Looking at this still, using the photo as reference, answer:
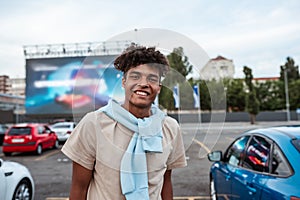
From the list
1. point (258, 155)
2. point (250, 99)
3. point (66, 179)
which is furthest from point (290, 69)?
point (258, 155)

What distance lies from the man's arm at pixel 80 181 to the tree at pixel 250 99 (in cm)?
3783

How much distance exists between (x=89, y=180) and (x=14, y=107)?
42277 millimetres

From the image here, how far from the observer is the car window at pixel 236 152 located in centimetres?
365

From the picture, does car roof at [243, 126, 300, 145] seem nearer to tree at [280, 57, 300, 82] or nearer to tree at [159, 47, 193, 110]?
tree at [159, 47, 193, 110]

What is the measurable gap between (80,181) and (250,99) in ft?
125

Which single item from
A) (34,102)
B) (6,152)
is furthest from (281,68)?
Answer: (6,152)

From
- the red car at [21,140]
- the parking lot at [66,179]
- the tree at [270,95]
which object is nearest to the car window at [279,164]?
the parking lot at [66,179]

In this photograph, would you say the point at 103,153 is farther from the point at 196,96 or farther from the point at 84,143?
the point at 196,96

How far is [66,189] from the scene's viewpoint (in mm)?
6062

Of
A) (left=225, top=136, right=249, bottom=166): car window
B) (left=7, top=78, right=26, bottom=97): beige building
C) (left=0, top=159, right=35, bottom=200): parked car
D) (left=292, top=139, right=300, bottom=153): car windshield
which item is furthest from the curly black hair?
(left=7, top=78, right=26, bottom=97): beige building

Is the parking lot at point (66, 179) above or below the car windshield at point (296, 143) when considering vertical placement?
below

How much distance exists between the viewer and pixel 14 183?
14.3 feet

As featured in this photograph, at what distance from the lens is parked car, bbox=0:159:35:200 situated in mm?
4086

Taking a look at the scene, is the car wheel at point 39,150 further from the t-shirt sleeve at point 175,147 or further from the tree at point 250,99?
the tree at point 250,99
